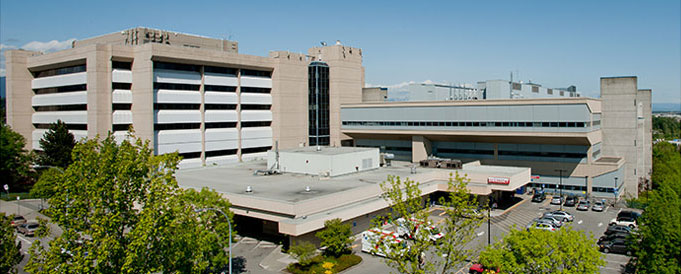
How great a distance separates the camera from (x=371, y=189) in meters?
44.8

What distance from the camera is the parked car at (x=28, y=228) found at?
44.4 metres

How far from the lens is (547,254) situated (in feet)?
75.9

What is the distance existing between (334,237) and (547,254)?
52.2 feet

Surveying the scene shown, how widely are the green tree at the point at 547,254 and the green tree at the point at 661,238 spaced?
13.8 ft

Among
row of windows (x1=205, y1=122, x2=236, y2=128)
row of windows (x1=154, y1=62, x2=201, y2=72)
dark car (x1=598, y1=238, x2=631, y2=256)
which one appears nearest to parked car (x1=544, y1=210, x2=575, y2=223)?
dark car (x1=598, y1=238, x2=631, y2=256)

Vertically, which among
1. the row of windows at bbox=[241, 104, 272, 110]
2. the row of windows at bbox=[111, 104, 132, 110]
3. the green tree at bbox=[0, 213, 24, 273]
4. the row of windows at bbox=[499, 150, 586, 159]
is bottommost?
the green tree at bbox=[0, 213, 24, 273]

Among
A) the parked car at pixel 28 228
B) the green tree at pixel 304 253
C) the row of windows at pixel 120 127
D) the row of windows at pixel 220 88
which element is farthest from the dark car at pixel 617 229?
the row of windows at pixel 120 127

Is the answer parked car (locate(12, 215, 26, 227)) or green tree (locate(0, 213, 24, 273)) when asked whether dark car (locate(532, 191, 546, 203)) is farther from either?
parked car (locate(12, 215, 26, 227))

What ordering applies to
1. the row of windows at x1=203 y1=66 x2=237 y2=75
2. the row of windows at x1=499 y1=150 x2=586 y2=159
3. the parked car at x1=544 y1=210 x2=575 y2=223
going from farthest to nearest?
the row of windows at x1=203 y1=66 x2=237 y2=75
the row of windows at x1=499 y1=150 x2=586 y2=159
the parked car at x1=544 y1=210 x2=575 y2=223

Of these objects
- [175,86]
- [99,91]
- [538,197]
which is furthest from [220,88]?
[538,197]

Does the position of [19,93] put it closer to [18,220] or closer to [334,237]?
[18,220]

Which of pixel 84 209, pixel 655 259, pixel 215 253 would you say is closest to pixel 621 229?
pixel 655 259

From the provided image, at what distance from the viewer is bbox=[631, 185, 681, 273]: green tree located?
24344mm

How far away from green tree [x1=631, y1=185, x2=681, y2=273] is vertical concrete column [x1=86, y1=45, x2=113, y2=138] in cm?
5276
